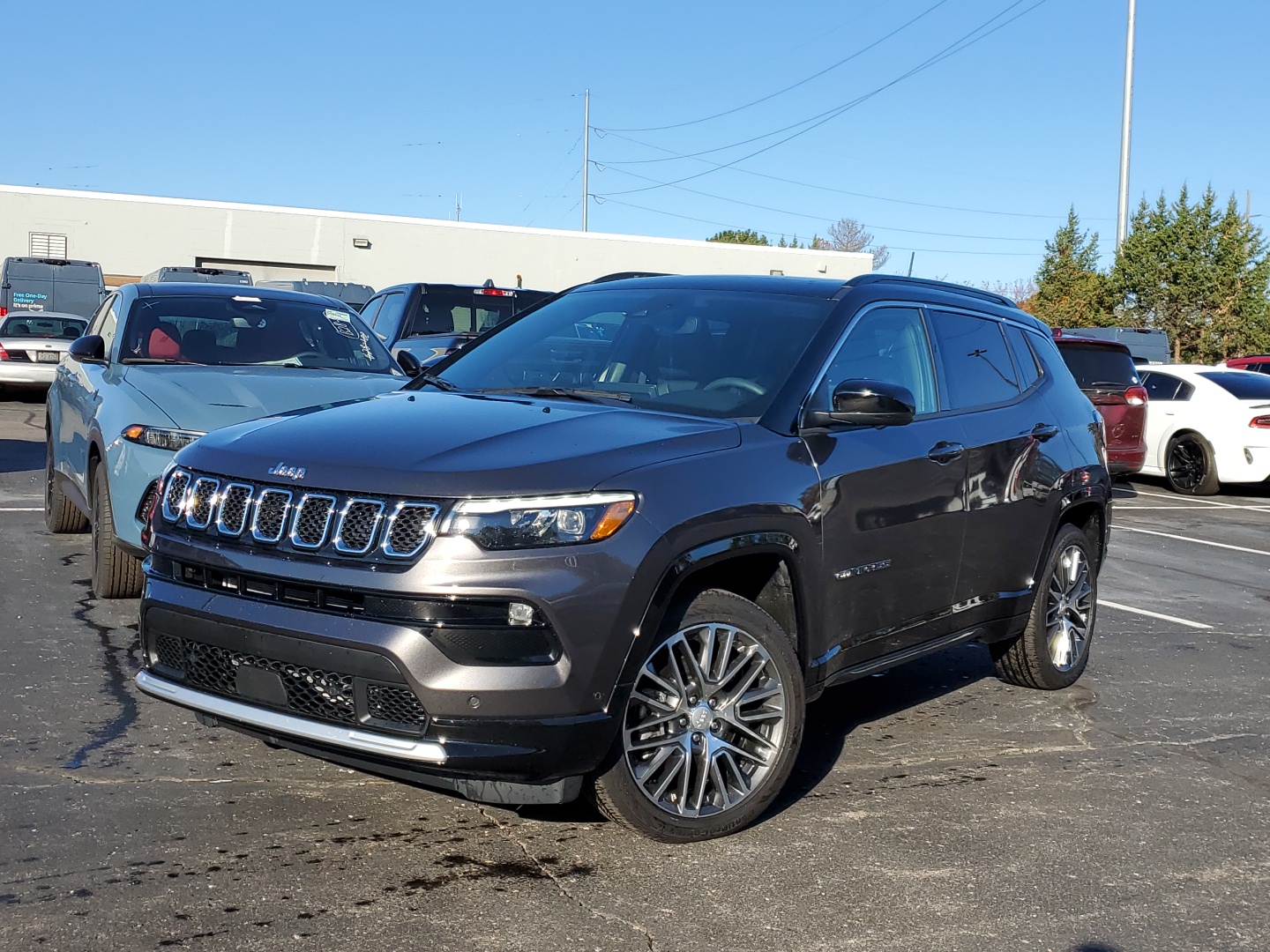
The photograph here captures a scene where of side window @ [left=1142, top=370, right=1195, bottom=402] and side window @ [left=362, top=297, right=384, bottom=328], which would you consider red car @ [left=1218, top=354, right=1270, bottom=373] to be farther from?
side window @ [left=362, top=297, right=384, bottom=328]

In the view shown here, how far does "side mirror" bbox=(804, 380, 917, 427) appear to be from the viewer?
470 cm

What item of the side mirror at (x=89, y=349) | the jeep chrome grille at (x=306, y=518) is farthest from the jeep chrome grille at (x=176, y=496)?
the side mirror at (x=89, y=349)

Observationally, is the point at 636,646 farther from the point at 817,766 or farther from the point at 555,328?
the point at 555,328

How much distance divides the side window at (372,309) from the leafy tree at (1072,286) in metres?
25.4

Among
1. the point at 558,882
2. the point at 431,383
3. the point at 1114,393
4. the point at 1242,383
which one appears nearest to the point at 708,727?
the point at 558,882

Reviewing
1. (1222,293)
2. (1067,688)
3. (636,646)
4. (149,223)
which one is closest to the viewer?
(636,646)

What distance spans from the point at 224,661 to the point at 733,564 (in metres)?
1.60

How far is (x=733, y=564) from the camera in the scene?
177 inches

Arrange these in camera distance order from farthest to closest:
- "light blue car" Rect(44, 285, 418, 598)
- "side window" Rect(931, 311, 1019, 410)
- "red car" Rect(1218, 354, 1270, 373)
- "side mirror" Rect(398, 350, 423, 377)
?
"red car" Rect(1218, 354, 1270, 373), "light blue car" Rect(44, 285, 418, 598), "side mirror" Rect(398, 350, 423, 377), "side window" Rect(931, 311, 1019, 410)

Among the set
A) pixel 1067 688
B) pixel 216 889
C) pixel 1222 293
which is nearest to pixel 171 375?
pixel 216 889

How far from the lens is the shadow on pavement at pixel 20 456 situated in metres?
14.1

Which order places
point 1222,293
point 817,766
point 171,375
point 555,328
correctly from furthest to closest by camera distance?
1. point 1222,293
2. point 171,375
3. point 555,328
4. point 817,766

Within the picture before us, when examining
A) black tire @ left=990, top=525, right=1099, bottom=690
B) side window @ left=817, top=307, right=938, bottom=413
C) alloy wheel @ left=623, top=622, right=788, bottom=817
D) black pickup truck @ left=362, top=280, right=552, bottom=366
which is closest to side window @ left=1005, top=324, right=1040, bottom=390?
black tire @ left=990, top=525, right=1099, bottom=690

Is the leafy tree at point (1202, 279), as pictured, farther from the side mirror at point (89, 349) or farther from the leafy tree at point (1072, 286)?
the side mirror at point (89, 349)
